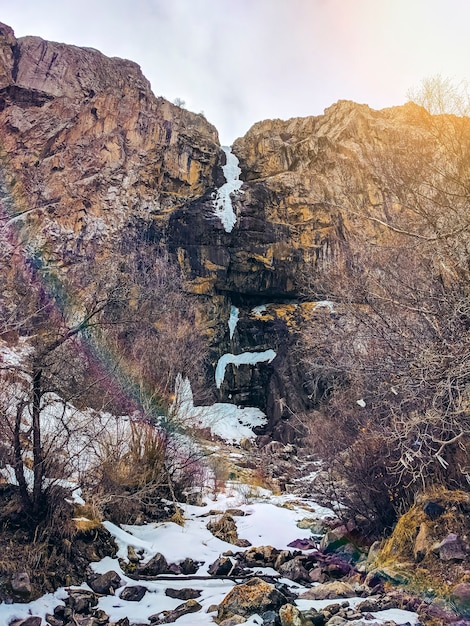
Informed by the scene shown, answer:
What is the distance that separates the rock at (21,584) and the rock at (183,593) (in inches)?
58.7

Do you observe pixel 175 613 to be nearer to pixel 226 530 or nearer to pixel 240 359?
pixel 226 530

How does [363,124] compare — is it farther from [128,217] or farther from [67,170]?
[67,170]

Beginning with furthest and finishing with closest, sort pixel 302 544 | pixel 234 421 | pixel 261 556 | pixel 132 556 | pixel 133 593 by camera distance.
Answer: pixel 234 421
pixel 302 544
pixel 261 556
pixel 132 556
pixel 133 593

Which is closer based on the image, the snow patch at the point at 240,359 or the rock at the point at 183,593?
the rock at the point at 183,593

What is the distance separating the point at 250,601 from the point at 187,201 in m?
29.5

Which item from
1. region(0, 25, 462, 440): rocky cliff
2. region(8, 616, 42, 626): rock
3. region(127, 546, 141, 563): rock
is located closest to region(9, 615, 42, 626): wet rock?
region(8, 616, 42, 626): rock

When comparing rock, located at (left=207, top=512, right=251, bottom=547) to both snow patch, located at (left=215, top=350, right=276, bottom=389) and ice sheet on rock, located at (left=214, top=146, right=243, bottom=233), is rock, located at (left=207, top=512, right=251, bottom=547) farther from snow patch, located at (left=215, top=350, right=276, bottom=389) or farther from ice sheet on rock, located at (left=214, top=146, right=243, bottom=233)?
ice sheet on rock, located at (left=214, top=146, right=243, bottom=233)

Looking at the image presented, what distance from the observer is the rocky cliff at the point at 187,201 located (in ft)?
91.2

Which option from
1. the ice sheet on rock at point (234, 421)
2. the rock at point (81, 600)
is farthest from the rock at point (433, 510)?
the ice sheet on rock at point (234, 421)

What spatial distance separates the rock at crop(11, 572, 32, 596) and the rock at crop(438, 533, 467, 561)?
164 inches

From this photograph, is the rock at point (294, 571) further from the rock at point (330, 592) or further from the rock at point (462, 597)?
the rock at point (462, 597)

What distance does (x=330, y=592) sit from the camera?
4.91m

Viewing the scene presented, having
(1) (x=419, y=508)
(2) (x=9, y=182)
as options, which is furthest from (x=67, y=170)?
(1) (x=419, y=508)

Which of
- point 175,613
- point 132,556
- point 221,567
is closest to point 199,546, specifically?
point 221,567
